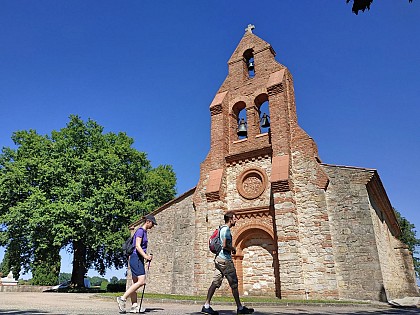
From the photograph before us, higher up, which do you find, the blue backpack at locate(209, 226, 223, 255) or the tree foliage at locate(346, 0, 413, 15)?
the tree foliage at locate(346, 0, 413, 15)

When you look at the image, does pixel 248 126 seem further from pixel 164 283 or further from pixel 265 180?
pixel 164 283

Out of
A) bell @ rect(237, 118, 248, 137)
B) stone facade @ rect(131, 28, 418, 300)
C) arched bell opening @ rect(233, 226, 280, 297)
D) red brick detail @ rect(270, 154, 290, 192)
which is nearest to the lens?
stone facade @ rect(131, 28, 418, 300)

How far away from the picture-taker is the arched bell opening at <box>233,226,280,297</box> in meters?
14.1

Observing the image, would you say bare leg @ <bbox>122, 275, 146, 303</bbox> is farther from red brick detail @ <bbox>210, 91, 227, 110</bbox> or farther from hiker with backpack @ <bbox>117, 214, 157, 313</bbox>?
red brick detail @ <bbox>210, 91, 227, 110</bbox>

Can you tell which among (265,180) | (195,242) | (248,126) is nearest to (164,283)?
(195,242)

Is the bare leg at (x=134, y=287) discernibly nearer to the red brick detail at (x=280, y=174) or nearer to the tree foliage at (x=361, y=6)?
the tree foliage at (x=361, y=6)

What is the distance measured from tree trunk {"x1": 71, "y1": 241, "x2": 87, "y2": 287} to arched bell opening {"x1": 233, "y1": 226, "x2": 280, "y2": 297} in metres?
14.7

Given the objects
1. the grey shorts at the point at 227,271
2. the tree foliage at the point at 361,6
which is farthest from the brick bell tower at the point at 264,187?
the tree foliage at the point at 361,6

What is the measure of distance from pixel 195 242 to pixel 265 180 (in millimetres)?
4544

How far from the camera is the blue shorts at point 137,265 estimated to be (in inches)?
242

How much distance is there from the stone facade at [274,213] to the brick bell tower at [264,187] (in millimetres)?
43

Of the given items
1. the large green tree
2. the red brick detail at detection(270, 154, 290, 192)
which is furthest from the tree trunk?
the red brick detail at detection(270, 154, 290, 192)

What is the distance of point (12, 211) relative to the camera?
2091 cm

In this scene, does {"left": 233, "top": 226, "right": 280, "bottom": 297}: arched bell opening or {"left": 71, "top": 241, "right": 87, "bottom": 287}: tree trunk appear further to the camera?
{"left": 71, "top": 241, "right": 87, "bottom": 287}: tree trunk
